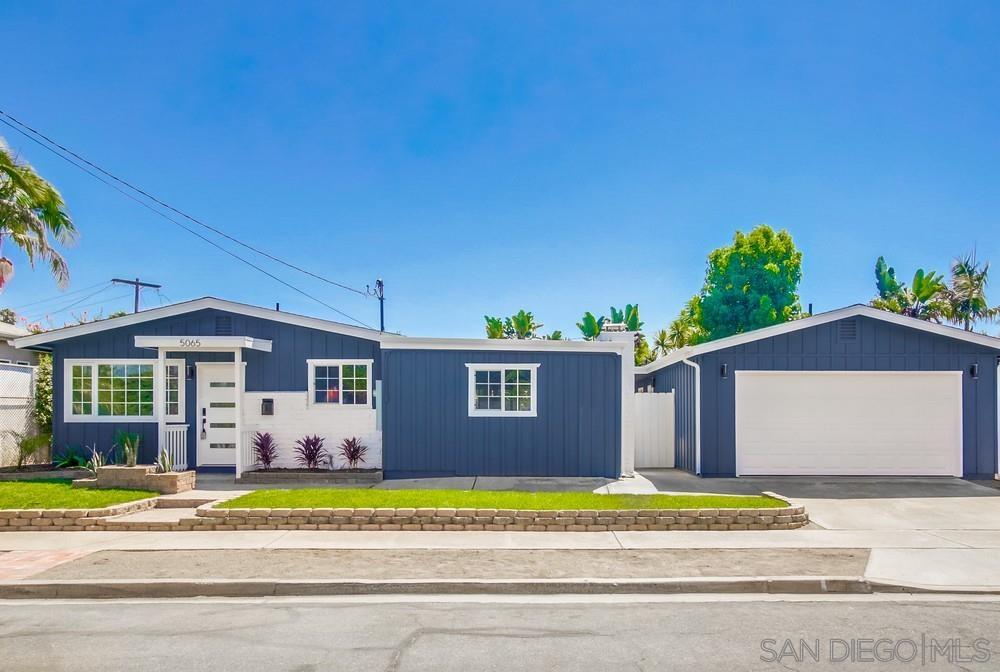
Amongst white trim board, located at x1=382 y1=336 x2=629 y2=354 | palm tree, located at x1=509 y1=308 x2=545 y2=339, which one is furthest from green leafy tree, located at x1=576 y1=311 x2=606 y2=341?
white trim board, located at x1=382 y1=336 x2=629 y2=354

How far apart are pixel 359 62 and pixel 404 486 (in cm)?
1064

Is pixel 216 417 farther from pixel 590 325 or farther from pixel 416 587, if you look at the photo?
pixel 590 325

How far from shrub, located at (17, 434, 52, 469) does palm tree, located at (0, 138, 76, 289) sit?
11.6 feet

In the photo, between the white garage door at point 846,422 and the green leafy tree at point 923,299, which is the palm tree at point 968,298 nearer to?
the green leafy tree at point 923,299

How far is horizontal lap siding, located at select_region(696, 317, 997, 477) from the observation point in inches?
523

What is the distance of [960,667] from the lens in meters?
4.57

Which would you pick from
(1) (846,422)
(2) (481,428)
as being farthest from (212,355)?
(1) (846,422)

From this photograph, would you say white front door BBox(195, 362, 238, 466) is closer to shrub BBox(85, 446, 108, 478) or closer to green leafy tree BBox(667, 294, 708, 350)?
shrub BBox(85, 446, 108, 478)

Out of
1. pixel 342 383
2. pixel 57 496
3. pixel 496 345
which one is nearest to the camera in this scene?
pixel 57 496

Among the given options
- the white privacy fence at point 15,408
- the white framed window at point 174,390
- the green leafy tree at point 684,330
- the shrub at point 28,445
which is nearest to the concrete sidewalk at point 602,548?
the white framed window at point 174,390

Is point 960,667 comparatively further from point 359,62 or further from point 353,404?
point 359,62

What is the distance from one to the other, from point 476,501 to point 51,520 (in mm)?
5880

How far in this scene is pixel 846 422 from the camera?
1349 cm

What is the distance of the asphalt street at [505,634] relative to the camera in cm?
467
